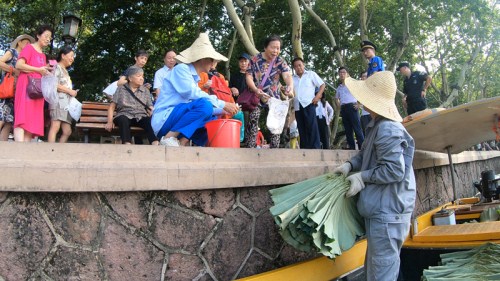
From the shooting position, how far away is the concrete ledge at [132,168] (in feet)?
8.80

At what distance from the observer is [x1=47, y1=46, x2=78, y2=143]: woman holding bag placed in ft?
16.3

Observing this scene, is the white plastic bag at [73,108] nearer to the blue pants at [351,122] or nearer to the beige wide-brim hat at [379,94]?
the beige wide-brim hat at [379,94]

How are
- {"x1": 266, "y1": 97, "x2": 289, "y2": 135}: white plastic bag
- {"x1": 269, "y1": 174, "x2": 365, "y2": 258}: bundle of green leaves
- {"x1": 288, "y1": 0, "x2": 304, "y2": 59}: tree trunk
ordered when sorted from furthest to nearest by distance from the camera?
{"x1": 288, "y1": 0, "x2": 304, "y2": 59}: tree trunk
{"x1": 266, "y1": 97, "x2": 289, "y2": 135}: white plastic bag
{"x1": 269, "y1": 174, "x2": 365, "y2": 258}: bundle of green leaves

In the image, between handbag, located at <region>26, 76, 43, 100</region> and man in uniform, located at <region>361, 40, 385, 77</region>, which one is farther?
man in uniform, located at <region>361, 40, 385, 77</region>

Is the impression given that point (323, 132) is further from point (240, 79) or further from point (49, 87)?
point (49, 87)

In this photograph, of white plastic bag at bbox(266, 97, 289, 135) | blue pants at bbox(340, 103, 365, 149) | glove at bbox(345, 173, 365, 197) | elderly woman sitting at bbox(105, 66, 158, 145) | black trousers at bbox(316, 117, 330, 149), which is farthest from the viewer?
black trousers at bbox(316, 117, 330, 149)

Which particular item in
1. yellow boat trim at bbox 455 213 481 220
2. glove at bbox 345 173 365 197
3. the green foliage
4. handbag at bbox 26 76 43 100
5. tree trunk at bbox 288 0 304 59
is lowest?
yellow boat trim at bbox 455 213 481 220

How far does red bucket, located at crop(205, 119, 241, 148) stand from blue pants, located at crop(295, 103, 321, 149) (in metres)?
2.64

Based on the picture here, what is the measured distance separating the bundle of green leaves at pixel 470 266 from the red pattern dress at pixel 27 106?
154 inches

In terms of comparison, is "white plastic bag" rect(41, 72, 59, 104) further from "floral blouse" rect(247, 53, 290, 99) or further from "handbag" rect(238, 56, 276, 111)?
"floral blouse" rect(247, 53, 290, 99)

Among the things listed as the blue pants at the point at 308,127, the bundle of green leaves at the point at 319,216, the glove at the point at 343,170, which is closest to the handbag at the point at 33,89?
the bundle of green leaves at the point at 319,216

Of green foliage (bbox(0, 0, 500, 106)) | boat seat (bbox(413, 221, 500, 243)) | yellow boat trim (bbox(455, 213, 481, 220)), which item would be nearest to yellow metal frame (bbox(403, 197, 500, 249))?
boat seat (bbox(413, 221, 500, 243))

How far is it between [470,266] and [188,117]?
268 centimetres

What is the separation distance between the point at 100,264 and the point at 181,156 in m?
0.89
